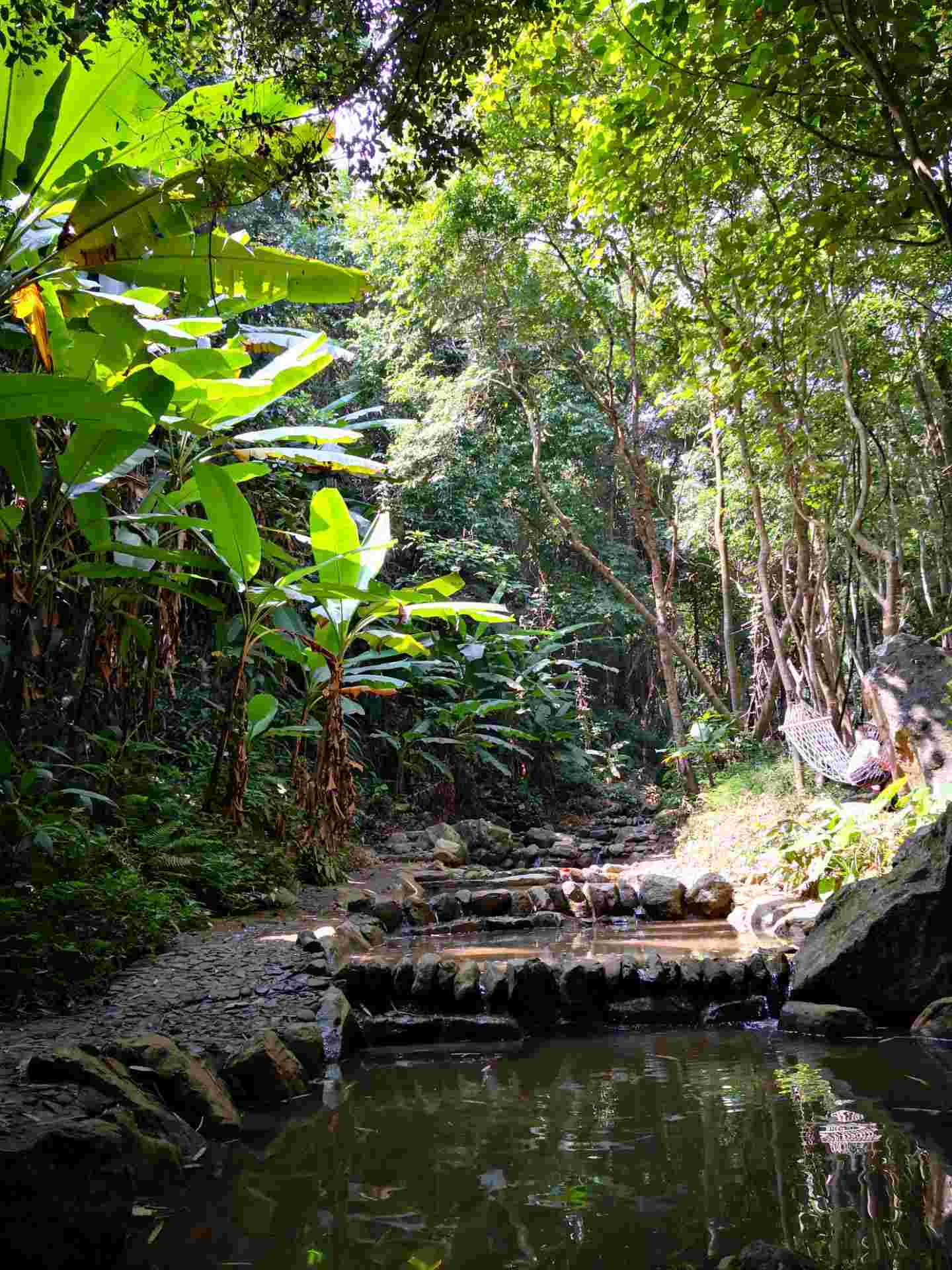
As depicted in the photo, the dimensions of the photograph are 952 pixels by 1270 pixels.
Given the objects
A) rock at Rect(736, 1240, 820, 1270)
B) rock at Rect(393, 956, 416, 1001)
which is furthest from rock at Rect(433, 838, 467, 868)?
rock at Rect(736, 1240, 820, 1270)

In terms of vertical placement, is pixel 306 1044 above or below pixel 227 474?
below

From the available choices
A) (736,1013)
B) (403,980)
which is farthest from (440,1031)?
(736,1013)

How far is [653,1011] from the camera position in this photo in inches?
146

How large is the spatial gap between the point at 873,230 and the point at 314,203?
215 centimetres

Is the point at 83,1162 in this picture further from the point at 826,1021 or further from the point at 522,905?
the point at 522,905

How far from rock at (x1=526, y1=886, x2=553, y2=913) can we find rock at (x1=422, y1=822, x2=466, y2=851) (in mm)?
1934

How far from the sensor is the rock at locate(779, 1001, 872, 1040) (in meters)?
3.30

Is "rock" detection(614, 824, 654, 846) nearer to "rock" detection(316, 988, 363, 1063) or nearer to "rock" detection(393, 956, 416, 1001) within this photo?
"rock" detection(393, 956, 416, 1001)

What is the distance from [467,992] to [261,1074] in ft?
4.17

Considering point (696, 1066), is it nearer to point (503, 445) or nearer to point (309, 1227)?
point (309, 1227)

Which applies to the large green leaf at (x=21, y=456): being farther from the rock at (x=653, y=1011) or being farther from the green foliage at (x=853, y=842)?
the green foliage at (x=853, y=842)

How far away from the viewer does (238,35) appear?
250 centimetres

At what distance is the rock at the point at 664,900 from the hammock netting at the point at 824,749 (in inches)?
93.4

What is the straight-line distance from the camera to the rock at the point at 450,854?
7.85 meters
